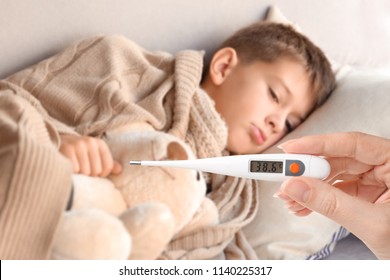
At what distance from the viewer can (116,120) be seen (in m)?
0.78

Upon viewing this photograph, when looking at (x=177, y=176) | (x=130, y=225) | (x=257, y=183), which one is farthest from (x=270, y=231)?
(x=130, y=225)

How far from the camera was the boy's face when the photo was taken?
93cm

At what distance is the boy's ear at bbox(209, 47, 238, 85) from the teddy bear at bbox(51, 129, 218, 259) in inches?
10.3

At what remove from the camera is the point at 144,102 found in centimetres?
86

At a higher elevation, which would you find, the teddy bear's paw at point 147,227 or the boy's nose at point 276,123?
the teddy bear's paw at point 147,227

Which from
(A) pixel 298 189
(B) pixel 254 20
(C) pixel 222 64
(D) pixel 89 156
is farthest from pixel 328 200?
(B) pixel 254 20

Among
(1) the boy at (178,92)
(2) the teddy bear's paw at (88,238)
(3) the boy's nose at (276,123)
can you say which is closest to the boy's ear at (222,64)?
(1) the boy at (178,92)

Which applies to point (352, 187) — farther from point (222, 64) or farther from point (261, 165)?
point (222, 64)

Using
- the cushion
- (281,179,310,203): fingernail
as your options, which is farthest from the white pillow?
(281,179,310,203): fingernail

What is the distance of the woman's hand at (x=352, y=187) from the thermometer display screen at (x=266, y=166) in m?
0.02

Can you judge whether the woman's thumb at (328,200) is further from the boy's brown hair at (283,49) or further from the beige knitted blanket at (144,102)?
the boy's brown hair at (283,49)

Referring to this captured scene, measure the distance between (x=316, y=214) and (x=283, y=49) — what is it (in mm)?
291

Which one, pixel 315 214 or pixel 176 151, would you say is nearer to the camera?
pixel 176 151

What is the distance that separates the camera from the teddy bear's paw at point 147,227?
1.77 ft
